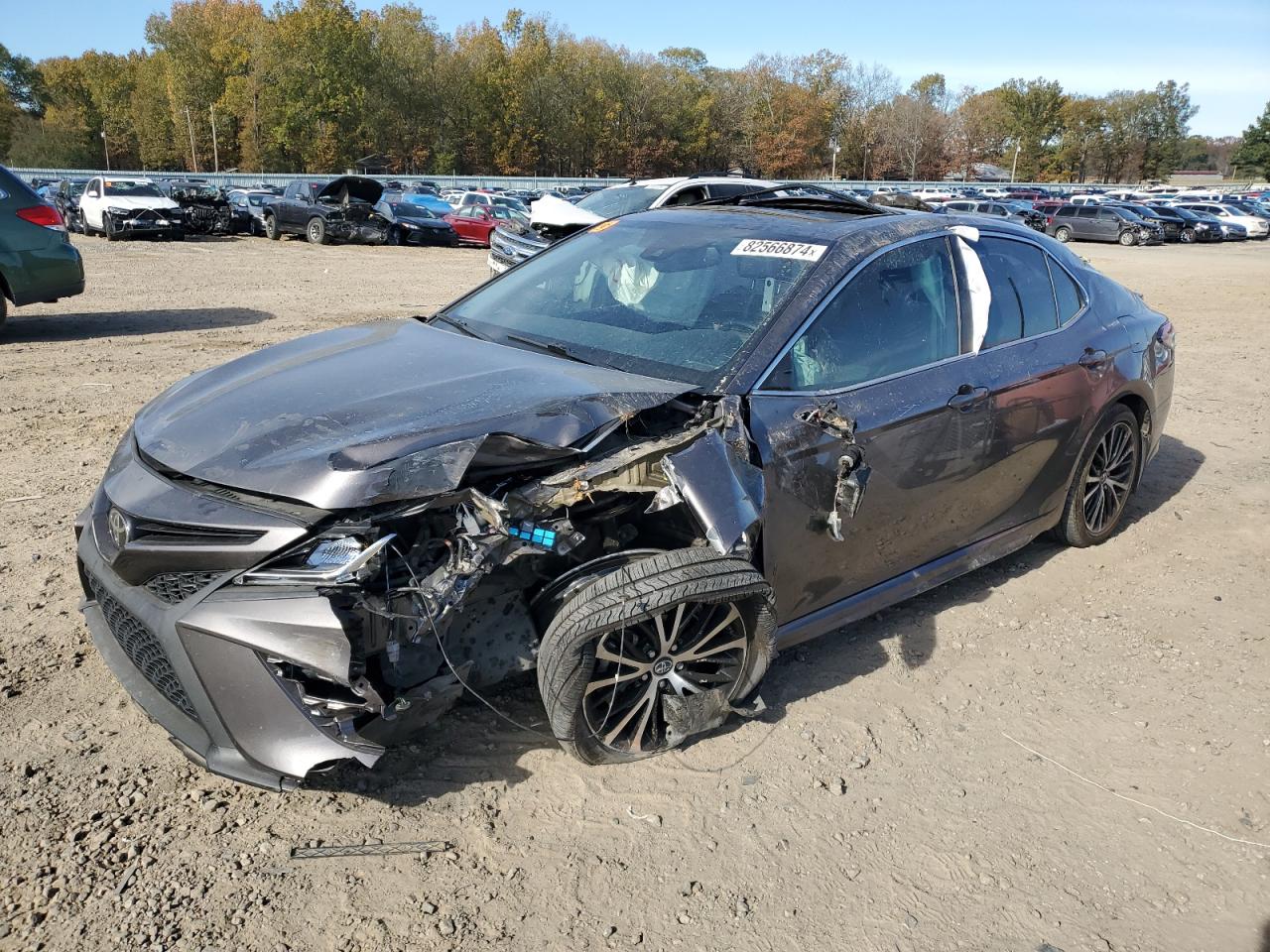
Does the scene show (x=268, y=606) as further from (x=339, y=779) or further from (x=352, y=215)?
(x=352, y=215)

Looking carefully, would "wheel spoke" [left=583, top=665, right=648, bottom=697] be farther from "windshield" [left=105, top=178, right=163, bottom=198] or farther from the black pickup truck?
"windshield" [left=105, top=178, right=163, bottom=198]

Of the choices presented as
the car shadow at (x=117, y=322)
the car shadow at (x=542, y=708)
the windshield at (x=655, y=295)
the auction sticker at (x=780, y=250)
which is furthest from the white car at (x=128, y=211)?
the car shadow at (x=542, y=708)

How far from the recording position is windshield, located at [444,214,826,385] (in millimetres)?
3555

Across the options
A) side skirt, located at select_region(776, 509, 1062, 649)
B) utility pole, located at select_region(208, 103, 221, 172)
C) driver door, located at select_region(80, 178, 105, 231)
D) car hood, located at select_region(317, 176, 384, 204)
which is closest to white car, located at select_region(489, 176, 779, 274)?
side skirt, located at select_region(776, 509, 1062, 649)

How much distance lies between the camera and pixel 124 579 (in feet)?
9.15

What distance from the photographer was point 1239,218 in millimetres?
39250

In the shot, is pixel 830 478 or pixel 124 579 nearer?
pixel 124 579

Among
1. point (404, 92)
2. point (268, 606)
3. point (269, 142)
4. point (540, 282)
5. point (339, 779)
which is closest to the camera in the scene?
point (268, 606)

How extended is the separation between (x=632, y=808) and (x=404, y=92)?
3310 inches

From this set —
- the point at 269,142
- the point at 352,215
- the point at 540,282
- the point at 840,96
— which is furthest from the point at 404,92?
the point at 540,282

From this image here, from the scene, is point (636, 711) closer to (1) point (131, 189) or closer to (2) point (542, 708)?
(2) point (542, 708)

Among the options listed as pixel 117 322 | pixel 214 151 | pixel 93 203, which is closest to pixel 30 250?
pixel 117 322

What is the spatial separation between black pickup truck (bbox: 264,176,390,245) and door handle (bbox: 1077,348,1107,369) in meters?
22.1

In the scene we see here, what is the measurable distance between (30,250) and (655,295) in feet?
26.3
